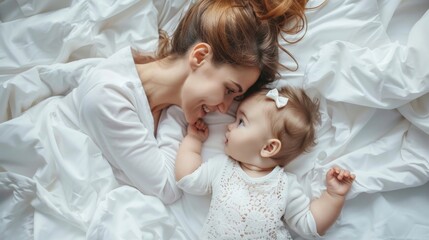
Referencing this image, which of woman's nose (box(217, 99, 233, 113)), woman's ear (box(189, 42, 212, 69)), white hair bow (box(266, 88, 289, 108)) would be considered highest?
woman's ear (box(189, 42, 212, 69))

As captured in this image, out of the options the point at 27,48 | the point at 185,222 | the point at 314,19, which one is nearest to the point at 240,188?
the point at 185,222

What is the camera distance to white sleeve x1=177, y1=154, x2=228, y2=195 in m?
1.08

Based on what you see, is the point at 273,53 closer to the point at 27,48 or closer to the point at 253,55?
the point at 253,55

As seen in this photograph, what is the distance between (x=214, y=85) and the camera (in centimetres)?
108

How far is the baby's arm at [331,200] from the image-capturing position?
1040 mm

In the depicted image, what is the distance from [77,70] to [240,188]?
1.87 feet

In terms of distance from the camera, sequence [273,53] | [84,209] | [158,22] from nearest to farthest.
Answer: [84,209], [273,53], [158,22]

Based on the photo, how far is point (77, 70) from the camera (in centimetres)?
118

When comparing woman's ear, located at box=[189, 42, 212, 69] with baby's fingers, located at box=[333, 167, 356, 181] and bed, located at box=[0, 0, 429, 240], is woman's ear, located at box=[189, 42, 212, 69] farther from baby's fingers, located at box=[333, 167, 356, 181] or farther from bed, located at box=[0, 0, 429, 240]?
baby's fingers, located at box=[333, 167, 356, 181]

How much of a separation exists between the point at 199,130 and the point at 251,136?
0.18 metres

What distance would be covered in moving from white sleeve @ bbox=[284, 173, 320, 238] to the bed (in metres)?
0.05

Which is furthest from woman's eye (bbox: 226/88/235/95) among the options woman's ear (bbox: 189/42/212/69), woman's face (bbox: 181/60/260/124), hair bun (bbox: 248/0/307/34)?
hair bun (bbox: 248/0/307/34)

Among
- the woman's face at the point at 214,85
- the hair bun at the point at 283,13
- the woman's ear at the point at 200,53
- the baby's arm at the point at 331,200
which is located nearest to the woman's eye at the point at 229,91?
the woman's face at the point at 214,85

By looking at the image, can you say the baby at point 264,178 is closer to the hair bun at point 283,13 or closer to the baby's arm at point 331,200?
the baby's arm at point 331,200
